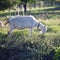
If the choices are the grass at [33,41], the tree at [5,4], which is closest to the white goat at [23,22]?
the grass at [33,41]

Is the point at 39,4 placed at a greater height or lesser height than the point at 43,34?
lesser

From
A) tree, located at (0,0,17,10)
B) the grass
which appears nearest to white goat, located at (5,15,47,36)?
the grass

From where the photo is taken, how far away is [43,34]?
1836 cm

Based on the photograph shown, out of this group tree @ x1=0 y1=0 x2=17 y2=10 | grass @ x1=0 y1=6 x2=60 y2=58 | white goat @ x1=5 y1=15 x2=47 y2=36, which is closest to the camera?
grass @ x1=0 y1=6 x2=60 y2=58

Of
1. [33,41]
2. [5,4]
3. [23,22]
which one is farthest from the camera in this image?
[5,4]

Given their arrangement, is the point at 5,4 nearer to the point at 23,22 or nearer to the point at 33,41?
the point at 23,22

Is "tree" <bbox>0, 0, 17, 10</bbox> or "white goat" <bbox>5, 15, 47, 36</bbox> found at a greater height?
"white goat" <bbox>5, 15, 47, 36</bbox>

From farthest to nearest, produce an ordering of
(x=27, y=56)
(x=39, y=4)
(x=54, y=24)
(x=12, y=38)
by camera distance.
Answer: (x=39, y=4) → (x=54, y=24) → (x=12, y=38) → (x=27, y=56)

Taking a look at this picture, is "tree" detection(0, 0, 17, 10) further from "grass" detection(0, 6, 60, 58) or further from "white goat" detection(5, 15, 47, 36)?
"white goat" detection(5, 15, 47, 36)

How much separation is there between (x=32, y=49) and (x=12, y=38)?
1.64m

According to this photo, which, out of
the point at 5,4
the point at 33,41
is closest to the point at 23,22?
the point at 33,41

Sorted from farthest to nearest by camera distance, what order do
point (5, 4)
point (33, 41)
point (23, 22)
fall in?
1. point (5, 4)
2. point (23, 22)
3. point (33, 41)

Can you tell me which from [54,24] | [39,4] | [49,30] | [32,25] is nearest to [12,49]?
[32,25]

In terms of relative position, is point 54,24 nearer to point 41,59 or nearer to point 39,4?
point 41,59
